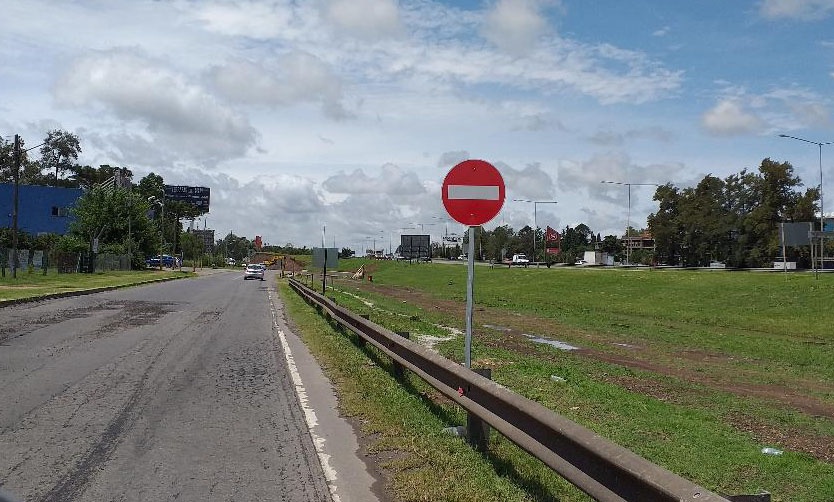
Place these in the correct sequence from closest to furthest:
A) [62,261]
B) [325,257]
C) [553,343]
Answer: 1. [553,343]
2. [325,257]
3. [62,261]

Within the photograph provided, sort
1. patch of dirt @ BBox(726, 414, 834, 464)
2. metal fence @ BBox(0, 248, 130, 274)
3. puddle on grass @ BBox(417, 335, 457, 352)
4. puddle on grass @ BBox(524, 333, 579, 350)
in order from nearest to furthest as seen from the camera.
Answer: patch of dirt @ BBox(726, 414, 834, 464), puddle on grass @ BBox(417, 335, 457, 352), puddle on grass @ BBox(524, 333, 579, 350), metal fence @ BBox(0, 248, 130, 274)

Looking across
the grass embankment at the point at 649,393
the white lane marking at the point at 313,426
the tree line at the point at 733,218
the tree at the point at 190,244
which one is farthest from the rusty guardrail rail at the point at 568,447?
the tree at the point at 190,244

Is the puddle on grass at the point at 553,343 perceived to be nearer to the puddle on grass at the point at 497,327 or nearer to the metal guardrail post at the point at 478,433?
the puddle on grass at the point at 497,327

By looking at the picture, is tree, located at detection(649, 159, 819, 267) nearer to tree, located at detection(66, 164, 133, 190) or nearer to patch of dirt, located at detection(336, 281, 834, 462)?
patch of dirt, located at detection(336, 281, 834, 462)

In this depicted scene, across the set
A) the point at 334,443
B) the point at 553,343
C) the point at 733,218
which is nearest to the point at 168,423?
the point at 334,443

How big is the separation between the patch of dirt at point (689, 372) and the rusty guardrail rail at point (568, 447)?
11.7 feet

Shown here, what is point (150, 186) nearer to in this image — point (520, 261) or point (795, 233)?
point (520, 261)

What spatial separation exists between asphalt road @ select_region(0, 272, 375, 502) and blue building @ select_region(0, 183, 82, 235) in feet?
304

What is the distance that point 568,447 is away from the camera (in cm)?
493

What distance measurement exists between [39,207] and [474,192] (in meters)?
107

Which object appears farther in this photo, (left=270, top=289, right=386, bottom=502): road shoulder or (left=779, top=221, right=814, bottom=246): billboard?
(left=779, top=221, right=814, bottom=246): billboard

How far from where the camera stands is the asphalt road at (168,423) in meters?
5.98

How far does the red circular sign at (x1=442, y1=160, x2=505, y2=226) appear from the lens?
7691mm

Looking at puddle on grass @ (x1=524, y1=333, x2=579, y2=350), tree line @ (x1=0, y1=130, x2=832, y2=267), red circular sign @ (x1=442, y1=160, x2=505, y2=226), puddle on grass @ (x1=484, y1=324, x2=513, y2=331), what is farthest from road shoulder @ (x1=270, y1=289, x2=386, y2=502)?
tree line @ (x1=0, y1=130, x2=832, y2=267)
